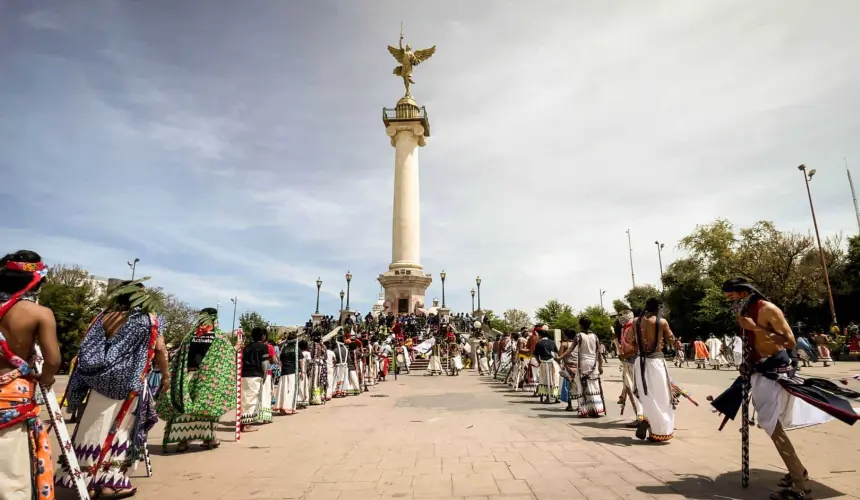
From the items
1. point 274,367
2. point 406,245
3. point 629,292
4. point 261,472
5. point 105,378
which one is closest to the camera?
point 105,378

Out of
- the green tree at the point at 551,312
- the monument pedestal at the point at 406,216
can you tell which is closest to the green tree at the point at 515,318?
the green tree at the point at 551,312

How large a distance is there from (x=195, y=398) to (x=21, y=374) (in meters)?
3.48

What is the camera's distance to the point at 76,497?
14.8ft

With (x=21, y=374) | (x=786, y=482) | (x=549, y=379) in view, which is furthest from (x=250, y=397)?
(x=786, y=482)

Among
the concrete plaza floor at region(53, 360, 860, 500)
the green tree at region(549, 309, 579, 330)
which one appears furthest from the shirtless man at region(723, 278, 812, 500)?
the green tree at region(549, 309, 579, 330)

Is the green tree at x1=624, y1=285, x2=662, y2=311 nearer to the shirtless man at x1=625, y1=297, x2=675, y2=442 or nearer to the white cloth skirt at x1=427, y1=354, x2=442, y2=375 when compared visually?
the white cloth skirt at x1=427, y1=354, x2=442, y2=375

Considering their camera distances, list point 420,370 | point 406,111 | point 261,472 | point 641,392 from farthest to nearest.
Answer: point 406,111 → point 420,370 → point 641,392 → point 261,472

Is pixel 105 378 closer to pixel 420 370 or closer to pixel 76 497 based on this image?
pixel 76 497

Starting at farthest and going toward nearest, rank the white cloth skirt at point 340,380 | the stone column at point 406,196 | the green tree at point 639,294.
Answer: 1. the green tree at point 639,294
2. the stone column at point 406,196
3. the white cloth skirt at point 340,380

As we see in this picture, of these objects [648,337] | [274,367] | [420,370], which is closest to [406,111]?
[420,370]

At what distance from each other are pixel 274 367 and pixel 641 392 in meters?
7.65

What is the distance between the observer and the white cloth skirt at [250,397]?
8.45m

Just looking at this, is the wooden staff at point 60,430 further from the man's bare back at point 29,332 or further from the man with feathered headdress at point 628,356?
the man with feathered headdress at point 628,356

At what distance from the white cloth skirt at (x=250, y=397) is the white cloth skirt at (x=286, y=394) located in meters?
1.76
